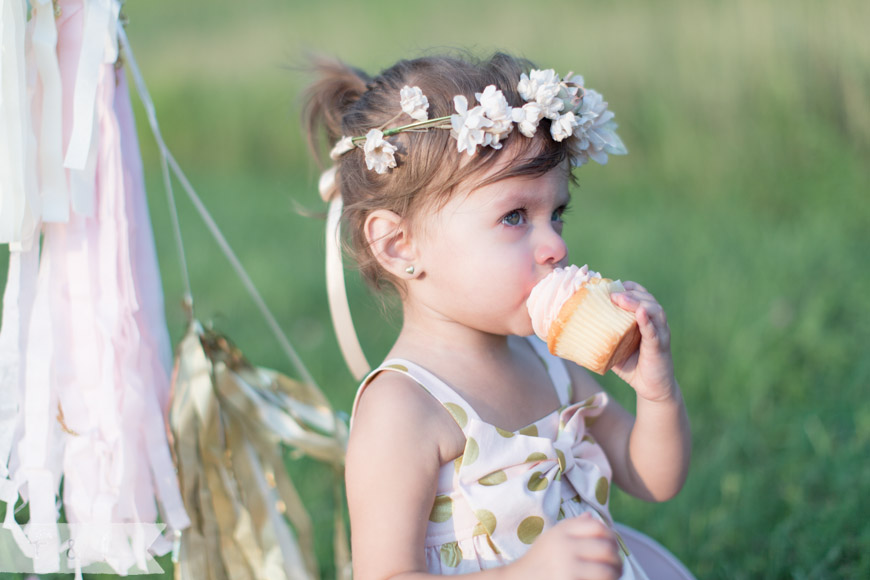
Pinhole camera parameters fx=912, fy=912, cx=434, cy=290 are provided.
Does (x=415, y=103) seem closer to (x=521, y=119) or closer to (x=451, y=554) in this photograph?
(x=521, y=119)

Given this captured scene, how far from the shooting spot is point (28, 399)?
5.94ft

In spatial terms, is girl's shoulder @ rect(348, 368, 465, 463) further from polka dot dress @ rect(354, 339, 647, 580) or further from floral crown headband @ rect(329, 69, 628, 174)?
floral crown headband @ rect(329, 69, 628, 174)

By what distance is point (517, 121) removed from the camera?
172 cm

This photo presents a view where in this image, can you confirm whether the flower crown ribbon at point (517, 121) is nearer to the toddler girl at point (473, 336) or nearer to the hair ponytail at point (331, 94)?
the toddler girl at point (473, 336)

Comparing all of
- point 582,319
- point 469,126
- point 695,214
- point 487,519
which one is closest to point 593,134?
point 469,126

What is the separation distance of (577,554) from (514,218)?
64 centimetres

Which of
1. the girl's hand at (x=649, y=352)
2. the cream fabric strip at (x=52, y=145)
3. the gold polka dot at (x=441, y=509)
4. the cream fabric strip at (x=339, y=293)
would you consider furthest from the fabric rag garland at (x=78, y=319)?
the girl's hand at (x=649, y=352)

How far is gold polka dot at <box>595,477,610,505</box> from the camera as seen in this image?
5.98 feet

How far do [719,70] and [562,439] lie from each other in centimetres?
457

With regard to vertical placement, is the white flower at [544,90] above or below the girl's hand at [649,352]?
above

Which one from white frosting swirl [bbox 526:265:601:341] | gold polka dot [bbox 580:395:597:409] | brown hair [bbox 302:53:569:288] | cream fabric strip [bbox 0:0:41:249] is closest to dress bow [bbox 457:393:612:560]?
gold polka dot [bbox 580:395:597:409]

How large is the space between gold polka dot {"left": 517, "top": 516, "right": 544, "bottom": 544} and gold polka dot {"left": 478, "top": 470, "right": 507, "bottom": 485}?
0.09 m

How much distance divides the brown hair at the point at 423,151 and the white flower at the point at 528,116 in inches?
1.4

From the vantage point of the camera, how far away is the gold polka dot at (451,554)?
1.66 meters
